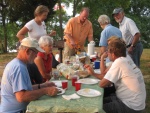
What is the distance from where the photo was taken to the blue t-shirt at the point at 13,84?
2324 mm

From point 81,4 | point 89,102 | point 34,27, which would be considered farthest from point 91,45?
point 81,4

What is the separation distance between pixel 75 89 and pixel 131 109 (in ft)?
2.21

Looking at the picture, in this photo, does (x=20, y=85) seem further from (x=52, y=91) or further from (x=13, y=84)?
(x=52, y=91)

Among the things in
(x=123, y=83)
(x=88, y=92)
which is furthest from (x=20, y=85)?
(x=123, y=83)

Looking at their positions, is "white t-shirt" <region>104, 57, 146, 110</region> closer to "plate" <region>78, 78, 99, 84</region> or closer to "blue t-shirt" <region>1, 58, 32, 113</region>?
"plate" <region>78, 78, 99, 84</region>

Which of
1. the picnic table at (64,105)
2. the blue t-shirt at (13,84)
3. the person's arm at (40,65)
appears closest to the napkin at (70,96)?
the picnic table at (64,105)

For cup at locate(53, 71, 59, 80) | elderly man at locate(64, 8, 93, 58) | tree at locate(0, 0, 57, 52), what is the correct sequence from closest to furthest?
cup at locate(53, 71, 59, 80)
elderly man at locate(64, 8, 93, 58)
tree at locate(0, 0, 57, 52)

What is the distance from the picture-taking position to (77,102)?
93.1 inches

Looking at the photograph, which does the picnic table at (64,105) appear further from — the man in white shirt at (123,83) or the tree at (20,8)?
the tree at (20,8)

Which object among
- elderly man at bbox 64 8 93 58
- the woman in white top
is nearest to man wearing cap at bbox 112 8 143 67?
elderly man at bbox 64 8 93 58

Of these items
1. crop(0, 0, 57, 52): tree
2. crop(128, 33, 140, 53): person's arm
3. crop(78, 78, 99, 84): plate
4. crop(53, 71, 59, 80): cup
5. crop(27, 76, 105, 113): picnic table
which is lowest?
crop(27, 76, 105, 113): picnic table

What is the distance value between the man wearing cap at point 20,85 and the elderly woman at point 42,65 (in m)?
0.64

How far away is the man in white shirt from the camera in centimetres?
277

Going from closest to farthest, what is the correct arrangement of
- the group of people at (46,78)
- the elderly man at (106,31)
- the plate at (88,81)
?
the group of people at (46,78) < the plate at (88,81) < the elderly man at (106,31)
